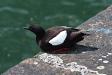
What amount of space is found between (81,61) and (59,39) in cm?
64

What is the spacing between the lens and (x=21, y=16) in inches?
466

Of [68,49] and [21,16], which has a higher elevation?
[68,49]

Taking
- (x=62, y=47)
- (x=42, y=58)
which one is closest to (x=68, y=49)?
(x=62, y=47)

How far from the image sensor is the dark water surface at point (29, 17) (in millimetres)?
10828

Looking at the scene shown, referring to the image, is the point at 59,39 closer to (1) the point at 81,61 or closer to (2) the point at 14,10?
(1) the point at 81,61

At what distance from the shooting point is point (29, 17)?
38.6 ft

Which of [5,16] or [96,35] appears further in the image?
[5,16]

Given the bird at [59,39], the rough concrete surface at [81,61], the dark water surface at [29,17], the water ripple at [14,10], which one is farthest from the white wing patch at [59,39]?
the water ripple at [14,10]

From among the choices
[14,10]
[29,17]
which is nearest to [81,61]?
[29,17]

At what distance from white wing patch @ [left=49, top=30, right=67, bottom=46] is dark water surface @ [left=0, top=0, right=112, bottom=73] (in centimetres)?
491

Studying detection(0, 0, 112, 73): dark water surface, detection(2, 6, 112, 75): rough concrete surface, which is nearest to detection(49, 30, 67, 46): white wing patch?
detection(2, 6, 112, 75): rough concrete surface

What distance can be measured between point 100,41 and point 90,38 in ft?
0.55

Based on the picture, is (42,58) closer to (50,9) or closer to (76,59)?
(76,59)

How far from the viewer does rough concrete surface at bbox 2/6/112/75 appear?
4.79 meters
